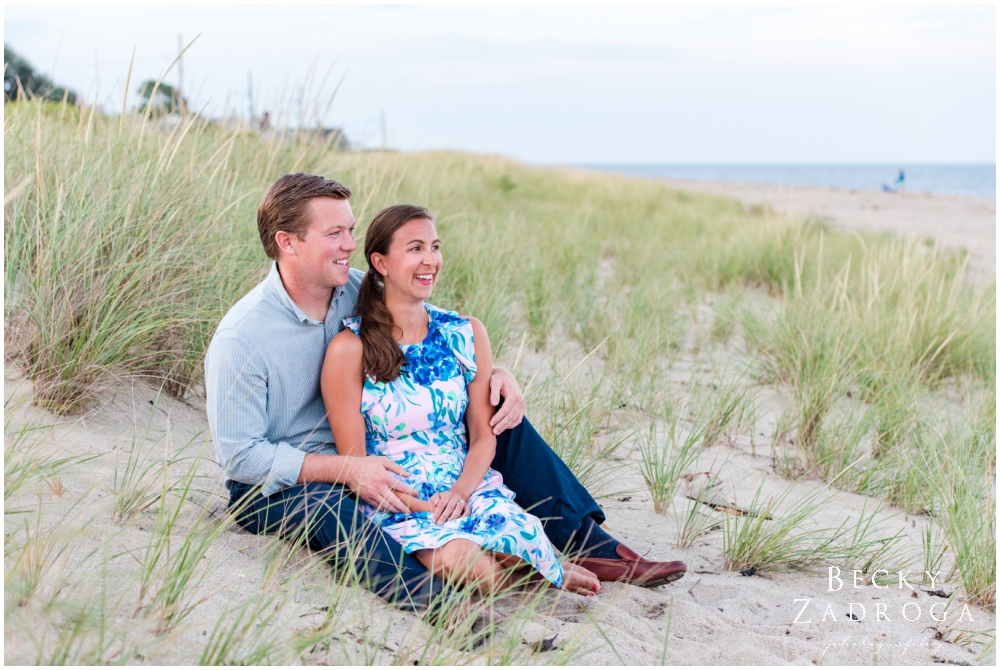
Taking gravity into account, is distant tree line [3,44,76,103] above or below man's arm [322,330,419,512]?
above

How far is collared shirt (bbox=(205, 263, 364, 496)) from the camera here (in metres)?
2.31

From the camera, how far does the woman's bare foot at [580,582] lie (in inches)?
93.4

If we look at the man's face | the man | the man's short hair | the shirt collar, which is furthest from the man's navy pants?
the man's short hair

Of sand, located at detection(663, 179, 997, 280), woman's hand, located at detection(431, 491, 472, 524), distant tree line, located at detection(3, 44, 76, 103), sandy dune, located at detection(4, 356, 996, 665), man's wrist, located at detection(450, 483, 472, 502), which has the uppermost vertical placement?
sand, located at detection(663, 179, 997, 280)

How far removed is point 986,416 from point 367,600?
126 inches

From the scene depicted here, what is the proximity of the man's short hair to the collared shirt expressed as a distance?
0.45 ft

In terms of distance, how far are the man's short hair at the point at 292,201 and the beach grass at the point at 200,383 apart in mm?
704

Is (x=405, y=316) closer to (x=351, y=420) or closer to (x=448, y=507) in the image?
(x=351, y=420)

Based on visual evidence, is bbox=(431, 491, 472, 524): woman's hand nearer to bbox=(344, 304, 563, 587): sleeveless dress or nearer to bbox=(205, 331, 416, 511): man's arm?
bbox=(344, 304, 563, 587): sleeveless dress

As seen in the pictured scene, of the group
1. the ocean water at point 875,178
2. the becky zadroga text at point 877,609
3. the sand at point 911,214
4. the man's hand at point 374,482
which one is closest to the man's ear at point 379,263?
the man's hand at point 374,482

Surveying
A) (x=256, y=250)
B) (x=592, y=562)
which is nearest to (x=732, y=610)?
(x=592, y=562)

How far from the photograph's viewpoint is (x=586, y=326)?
4957mm

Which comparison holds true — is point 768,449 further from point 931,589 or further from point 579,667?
point 579,667

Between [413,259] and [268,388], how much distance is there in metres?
0.56
